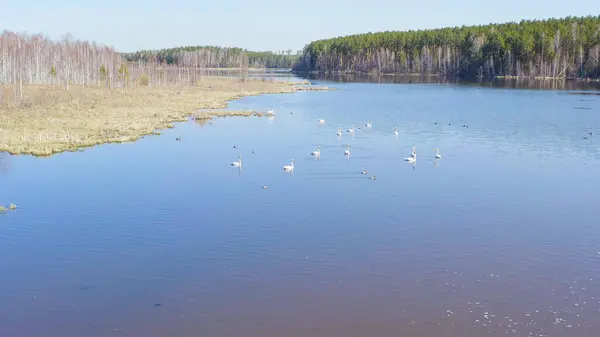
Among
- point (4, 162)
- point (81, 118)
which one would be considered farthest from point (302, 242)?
point (81, 118)

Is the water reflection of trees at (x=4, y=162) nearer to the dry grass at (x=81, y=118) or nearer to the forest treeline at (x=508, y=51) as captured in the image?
the dry grass at (x=81, y=118)

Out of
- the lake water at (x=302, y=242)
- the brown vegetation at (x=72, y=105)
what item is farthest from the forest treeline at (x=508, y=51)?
the lake water at (x=302, y=242)

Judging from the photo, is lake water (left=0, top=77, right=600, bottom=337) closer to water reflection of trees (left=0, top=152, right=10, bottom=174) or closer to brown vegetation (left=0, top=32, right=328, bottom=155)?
water reflection of trees (left=0, top=152, right=10, bottom=174)

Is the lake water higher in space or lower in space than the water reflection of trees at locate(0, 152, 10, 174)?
lower

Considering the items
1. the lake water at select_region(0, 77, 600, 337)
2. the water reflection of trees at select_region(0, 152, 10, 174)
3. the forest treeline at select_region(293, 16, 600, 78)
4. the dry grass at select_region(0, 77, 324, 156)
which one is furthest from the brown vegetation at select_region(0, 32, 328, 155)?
the forest treeline at select_region(293, 16, 600, 78)

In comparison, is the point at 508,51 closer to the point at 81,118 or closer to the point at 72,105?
the point at 72,105

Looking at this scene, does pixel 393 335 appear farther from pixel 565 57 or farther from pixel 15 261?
pixel 565 57

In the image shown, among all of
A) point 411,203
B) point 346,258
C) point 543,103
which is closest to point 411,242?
point 346,258
